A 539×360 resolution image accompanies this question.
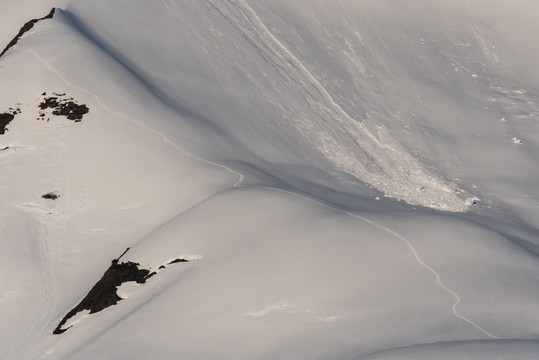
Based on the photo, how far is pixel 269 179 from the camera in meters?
24.1

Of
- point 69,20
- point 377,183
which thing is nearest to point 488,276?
point 377,183

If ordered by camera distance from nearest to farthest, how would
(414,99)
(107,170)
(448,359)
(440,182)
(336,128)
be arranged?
(448,359), (107,170), (440,182), (336,128), (414,99)

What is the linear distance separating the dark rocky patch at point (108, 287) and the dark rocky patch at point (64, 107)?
28.1 ft

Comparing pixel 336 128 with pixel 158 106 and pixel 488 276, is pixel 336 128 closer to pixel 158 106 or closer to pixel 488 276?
pixel 158 106

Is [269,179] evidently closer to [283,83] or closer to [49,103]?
[283,83]

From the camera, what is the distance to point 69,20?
32688mm

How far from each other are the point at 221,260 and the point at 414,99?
684 inches

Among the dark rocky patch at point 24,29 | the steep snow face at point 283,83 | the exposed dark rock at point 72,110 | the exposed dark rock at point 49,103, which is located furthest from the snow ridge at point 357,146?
the exposed dark rock at point 49,103

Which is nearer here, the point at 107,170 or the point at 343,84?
the point at 107,170

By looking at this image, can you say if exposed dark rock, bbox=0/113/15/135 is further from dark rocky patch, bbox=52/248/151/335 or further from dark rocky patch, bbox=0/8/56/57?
dark rocky patch, bbox=52/248/151/335

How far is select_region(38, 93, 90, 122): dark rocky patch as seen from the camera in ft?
87.9

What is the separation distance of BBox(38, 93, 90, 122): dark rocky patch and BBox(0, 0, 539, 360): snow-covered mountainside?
Result: 0.09 m

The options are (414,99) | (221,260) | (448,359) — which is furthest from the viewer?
(414,99)

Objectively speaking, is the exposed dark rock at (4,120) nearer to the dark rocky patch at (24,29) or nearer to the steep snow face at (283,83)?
the dark rocky patch at (24,29)
